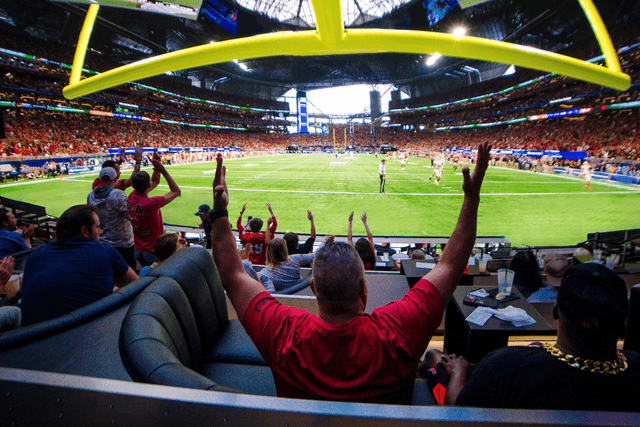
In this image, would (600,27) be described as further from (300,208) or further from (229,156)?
(229,156)

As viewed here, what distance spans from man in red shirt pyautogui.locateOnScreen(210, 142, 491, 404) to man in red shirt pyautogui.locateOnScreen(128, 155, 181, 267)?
3.75 meters

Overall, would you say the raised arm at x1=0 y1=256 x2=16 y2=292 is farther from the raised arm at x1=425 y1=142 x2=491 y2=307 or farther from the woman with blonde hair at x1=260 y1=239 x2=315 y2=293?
the raised arm at x1=425 y1=142 x2=491 y2=307

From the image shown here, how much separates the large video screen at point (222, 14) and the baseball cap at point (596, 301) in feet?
10.6

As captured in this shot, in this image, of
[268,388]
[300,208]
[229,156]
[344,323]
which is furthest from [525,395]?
[229,156]

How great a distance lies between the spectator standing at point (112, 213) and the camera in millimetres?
4656

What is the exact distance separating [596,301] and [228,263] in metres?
1.75

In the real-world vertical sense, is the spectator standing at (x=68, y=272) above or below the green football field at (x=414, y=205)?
above

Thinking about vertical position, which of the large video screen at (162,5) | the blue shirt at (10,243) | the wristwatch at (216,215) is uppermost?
the large video screen at (162,5)

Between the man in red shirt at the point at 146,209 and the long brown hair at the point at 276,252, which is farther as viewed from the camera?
the man in red shirt at the point at 146,209

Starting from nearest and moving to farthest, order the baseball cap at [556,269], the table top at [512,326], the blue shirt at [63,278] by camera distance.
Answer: the blue shirt at [63,278] < the table top at [512,326] < the baseball cap at [556,269]

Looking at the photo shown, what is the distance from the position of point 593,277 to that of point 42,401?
2.19m

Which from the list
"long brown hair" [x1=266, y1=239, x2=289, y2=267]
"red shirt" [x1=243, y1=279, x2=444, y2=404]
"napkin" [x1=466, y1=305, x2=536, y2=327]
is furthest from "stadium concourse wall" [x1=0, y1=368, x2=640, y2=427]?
"long brown hair" [x1=266, y1=239, x2=289, y2=267]

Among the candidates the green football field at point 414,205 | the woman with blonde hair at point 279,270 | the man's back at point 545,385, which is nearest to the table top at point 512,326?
the man's back at point 545,385

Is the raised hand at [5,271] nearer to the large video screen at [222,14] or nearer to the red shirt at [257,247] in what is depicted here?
the large video screen at [222,14]
